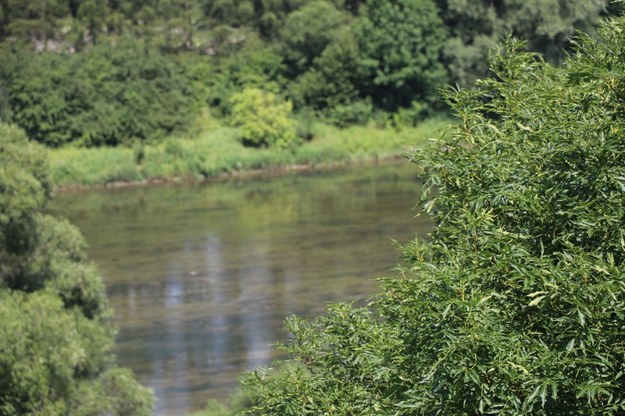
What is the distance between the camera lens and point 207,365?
20391mm

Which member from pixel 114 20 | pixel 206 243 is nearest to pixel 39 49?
pixel 114 20

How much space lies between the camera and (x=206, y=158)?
39719 millimetres

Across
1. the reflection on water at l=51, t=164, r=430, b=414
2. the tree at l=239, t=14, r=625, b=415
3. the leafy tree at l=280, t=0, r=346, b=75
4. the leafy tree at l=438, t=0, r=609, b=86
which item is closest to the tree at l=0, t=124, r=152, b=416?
the reflection on water at l=51, t=164, r=430, b=414

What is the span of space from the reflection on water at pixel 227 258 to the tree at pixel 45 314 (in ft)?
9.41

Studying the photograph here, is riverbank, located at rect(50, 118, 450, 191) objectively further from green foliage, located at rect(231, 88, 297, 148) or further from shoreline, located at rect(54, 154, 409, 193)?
green foliage, located at rect(231, 88, 297, 148)

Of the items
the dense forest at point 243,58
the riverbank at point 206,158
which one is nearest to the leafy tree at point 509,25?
the dense forest at point 243,58

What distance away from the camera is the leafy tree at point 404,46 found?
1750 inches

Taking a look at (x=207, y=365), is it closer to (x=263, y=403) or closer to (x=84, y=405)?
(x=84, y=405)

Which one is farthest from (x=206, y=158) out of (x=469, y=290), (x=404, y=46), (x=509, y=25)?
(x=469, y=290)

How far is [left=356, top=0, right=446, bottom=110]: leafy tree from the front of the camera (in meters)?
44.4

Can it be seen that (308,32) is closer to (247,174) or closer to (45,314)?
(247,174)

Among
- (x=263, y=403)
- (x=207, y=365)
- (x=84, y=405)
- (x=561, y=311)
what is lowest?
(x=207, y=365)

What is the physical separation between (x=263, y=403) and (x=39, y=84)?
35297mm

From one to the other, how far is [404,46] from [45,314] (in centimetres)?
3260
